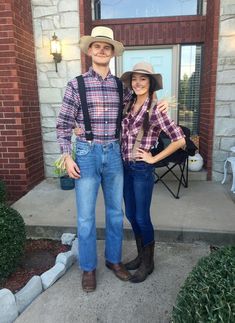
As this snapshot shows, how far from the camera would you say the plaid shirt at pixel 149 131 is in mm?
1945

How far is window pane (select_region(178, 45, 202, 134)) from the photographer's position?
4.62 metres

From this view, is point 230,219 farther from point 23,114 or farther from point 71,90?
point 23,114

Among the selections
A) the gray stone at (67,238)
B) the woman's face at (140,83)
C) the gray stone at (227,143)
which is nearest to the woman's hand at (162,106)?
the woman's face at (140,83)

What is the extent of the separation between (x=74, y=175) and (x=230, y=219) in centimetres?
173

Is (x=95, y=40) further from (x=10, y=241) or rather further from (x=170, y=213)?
(x=170, y=213)

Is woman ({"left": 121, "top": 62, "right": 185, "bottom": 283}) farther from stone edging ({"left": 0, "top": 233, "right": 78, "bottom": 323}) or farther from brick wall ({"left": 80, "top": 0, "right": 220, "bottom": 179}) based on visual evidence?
brick wall ({"left": 80, "top": 0, "right": 220, "bottom": 179})

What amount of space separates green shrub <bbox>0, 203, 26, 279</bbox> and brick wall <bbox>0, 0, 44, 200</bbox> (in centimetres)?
152

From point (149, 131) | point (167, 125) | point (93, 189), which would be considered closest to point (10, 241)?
point (93, 189)

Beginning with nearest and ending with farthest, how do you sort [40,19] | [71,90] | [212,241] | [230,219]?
[71,90], [212,241], [230,219], [40,19]

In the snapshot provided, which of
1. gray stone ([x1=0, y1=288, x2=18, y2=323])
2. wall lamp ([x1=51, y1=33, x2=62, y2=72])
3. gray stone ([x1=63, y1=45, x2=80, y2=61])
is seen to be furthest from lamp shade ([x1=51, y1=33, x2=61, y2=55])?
gray stone ([x1=0, y1=288, x2=18, y2=323])

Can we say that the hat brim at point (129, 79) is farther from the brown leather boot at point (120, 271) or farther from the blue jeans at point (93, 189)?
the brown leather boot at point (120, 271)

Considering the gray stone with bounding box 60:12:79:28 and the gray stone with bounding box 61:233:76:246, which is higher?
the gray stone with bounding box 60:12:79:28

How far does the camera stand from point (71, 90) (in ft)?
6.36

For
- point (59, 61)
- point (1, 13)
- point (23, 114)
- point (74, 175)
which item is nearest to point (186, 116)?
point (59, 61)
